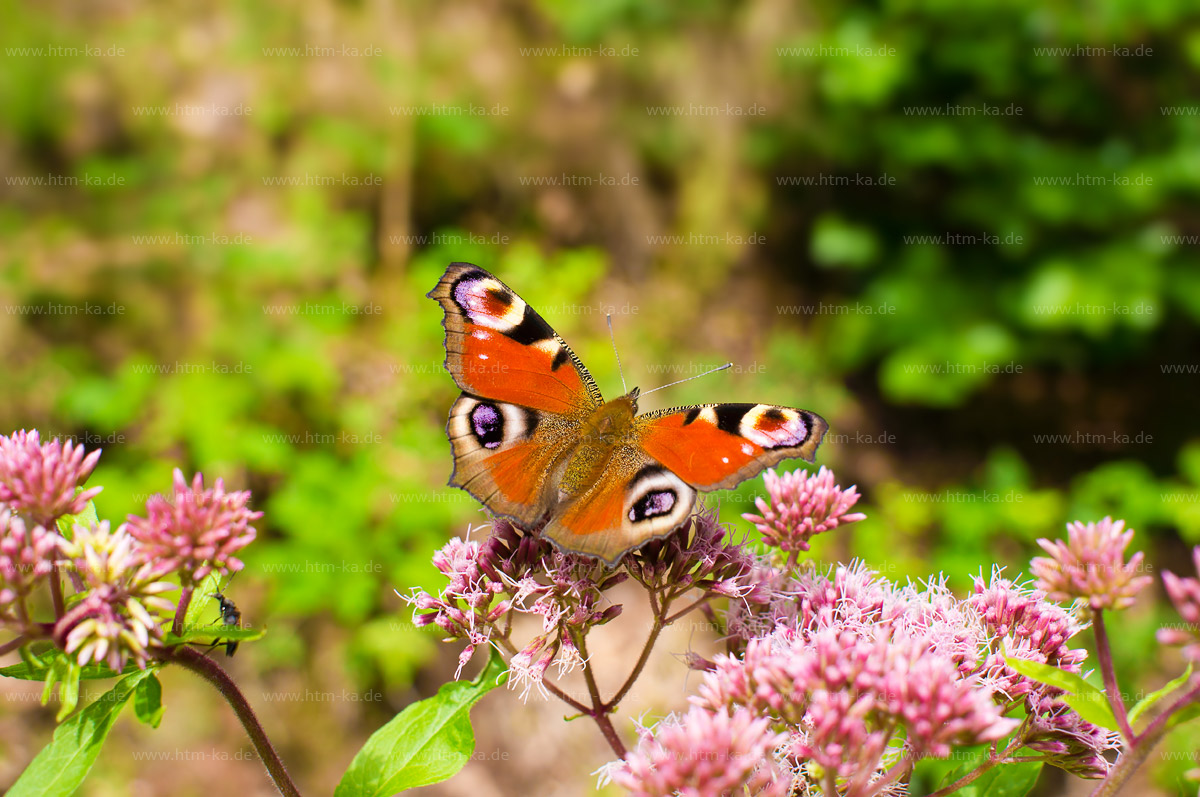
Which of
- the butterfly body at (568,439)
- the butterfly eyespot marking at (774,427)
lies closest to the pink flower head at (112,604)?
the butterfly body at (568,439)

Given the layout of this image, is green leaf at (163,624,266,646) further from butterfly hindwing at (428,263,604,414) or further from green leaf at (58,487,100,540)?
butterfly hindwing at (428,263,604,414)

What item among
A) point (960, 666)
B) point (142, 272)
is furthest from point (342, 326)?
point (960, 666)

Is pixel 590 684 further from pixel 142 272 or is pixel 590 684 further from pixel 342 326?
pixel 142 272

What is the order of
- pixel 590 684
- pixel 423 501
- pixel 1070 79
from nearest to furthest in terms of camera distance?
pixel 590 684 < pixel 423 501 < pixel 1070 79

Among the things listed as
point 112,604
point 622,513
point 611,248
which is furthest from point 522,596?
point 611,248

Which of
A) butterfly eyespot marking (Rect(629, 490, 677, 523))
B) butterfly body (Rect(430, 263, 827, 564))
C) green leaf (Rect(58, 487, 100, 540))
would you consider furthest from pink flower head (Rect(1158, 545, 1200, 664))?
green leaf (Rect(58, 487, 100, 540))

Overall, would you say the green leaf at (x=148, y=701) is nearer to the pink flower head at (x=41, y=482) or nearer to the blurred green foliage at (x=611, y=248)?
the pink flower head at (x=41, y=482)
